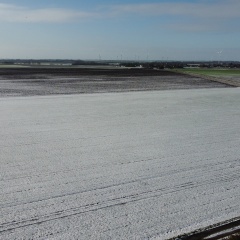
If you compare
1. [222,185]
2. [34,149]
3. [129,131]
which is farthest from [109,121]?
[222,185]

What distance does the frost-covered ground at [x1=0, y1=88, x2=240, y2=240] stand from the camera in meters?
5.73

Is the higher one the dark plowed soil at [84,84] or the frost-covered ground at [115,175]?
the frost-covered ground at [115,175]

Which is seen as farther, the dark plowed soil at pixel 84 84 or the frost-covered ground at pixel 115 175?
the dark plowed soil at pixel 84 84

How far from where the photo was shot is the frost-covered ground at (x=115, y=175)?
18.8 feet

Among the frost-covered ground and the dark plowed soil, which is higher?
the frost-covered ground

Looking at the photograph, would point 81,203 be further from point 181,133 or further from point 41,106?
point 41,106

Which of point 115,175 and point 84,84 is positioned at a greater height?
point 115,175

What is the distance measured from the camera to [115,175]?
794 cm

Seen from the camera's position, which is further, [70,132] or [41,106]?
[41,106]

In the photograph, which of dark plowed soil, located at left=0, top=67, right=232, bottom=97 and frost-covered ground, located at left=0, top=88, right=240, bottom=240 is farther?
dark plowed soil, located at left=0, top=67, right=232, bottom=97

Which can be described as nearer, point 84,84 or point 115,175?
point 115,175

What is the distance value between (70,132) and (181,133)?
3689 mm

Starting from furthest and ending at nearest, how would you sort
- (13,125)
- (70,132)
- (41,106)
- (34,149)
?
(41,106) < (13,125) < (70,132) < (34,149)

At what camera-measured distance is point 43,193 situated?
6855mm
